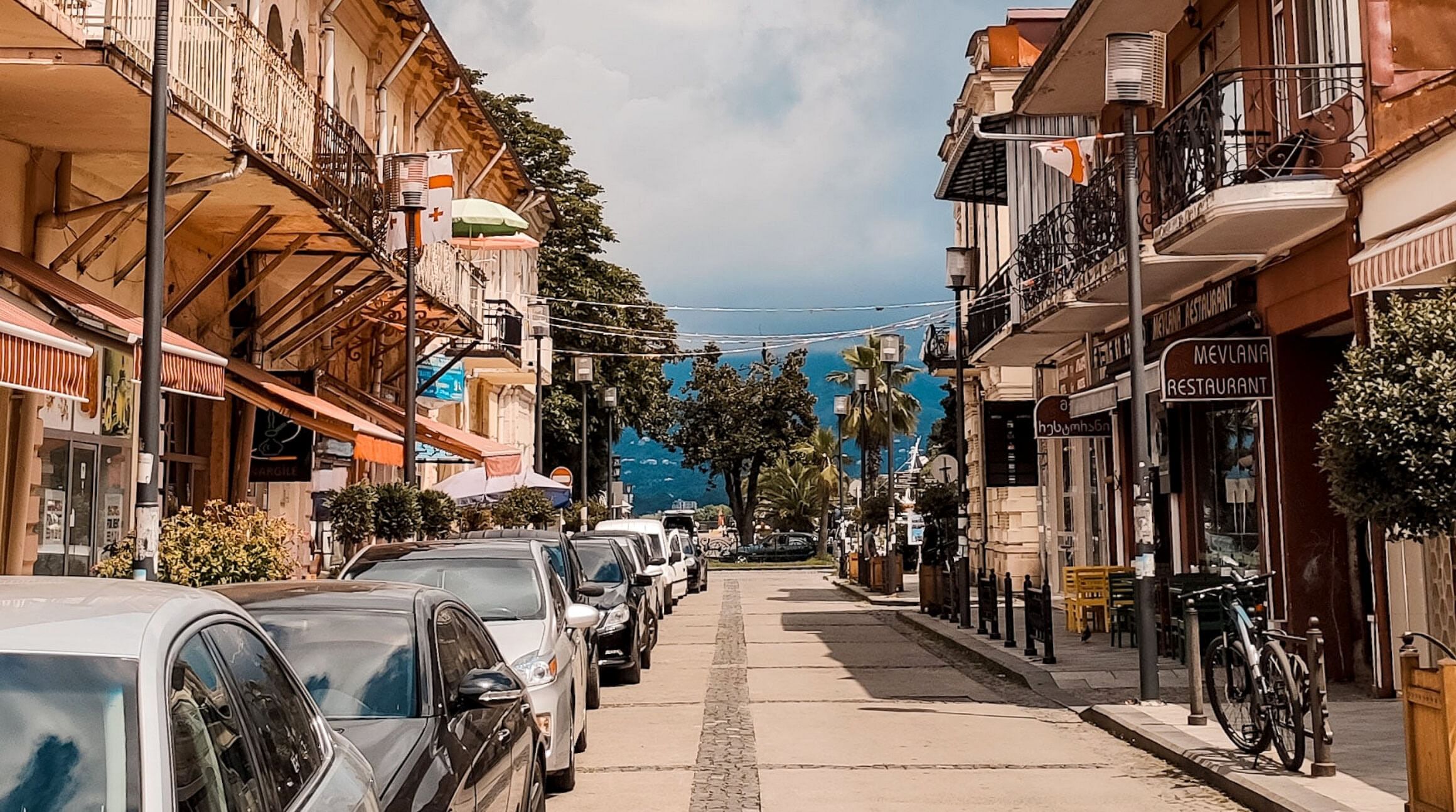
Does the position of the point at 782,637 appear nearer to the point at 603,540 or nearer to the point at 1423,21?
the point at 603,540

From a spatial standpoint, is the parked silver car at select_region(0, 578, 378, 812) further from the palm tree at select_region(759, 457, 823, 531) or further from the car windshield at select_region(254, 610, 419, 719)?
the palm tree at select_region(759, 457, 823, 531)

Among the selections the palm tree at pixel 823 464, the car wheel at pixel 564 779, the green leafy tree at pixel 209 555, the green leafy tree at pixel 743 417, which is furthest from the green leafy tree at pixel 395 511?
the green leafy tree at pixel 743 417

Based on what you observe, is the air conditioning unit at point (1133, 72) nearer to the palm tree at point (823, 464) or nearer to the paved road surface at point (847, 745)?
the paved road surface at point (847, 745)

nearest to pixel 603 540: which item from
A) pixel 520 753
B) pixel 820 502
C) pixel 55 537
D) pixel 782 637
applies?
pixel 782 637

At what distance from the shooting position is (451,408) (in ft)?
125

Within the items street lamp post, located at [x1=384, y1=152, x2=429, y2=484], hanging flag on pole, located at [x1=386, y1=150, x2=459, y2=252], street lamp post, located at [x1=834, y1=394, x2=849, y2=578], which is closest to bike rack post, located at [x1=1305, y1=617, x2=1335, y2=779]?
street lamp post, located at [x1=384, y1=152, x2=429, y2=484]

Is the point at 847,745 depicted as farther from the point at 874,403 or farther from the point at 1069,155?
the point at 874,403

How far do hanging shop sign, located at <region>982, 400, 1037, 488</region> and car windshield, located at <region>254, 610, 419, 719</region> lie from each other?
2278 cm

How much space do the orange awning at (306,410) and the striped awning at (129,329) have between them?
3.75 meters

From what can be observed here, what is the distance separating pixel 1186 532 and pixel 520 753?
1419 centimetres

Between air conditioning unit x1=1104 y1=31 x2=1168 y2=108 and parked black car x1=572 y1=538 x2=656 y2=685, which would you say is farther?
parked black car x1=572 y1=538 x2=656 y2=685

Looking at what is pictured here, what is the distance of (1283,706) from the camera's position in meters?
9.88

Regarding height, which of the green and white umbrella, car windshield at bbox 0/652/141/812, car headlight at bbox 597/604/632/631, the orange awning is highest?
the green and white umbrella

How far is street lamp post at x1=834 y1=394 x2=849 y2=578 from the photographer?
5022 cm
